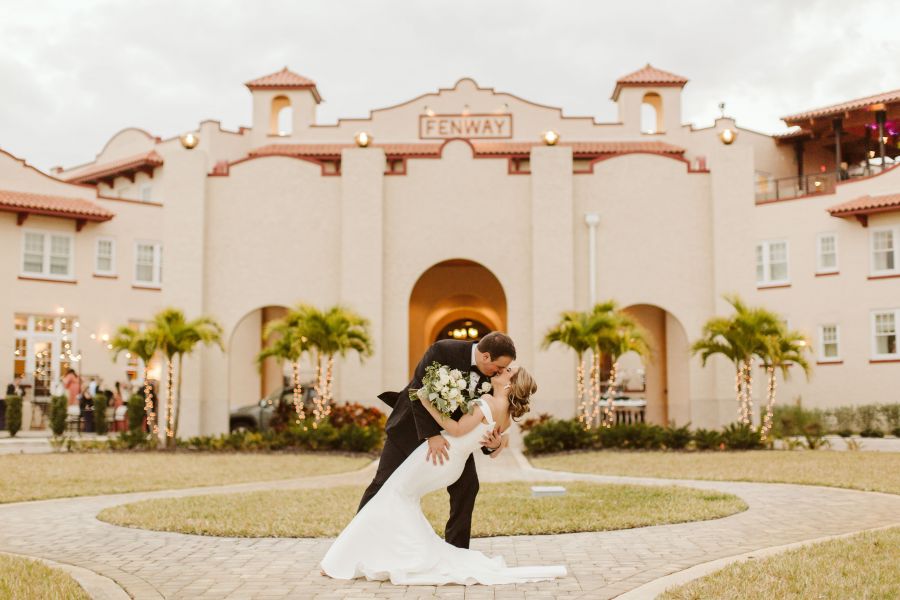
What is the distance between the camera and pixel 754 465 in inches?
693

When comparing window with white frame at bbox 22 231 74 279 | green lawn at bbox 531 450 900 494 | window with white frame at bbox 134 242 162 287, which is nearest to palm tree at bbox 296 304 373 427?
green lawn at bbox 531 450 900 494

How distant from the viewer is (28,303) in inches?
1340

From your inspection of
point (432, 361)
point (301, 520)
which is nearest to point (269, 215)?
point (301, 520)

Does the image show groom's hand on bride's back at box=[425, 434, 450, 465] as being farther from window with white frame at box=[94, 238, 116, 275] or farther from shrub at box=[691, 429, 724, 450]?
window with white frame at box=[94, 238, 116, 275]

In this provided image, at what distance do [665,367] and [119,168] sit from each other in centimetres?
2820

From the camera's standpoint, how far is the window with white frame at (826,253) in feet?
111

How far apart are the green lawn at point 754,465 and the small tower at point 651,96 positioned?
21600 mm

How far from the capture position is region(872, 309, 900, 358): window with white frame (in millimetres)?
32344

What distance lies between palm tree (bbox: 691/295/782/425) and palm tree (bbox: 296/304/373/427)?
7.97 metres

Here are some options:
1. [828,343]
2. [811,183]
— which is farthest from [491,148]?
[828,343]

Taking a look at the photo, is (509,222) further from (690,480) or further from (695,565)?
(695,565)

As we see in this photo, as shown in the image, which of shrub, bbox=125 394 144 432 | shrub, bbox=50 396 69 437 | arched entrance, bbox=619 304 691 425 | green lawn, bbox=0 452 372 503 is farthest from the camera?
arched entrance, bbox=619 304 691 425

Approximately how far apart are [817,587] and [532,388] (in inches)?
96.8

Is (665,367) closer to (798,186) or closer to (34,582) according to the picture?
(798,186)
